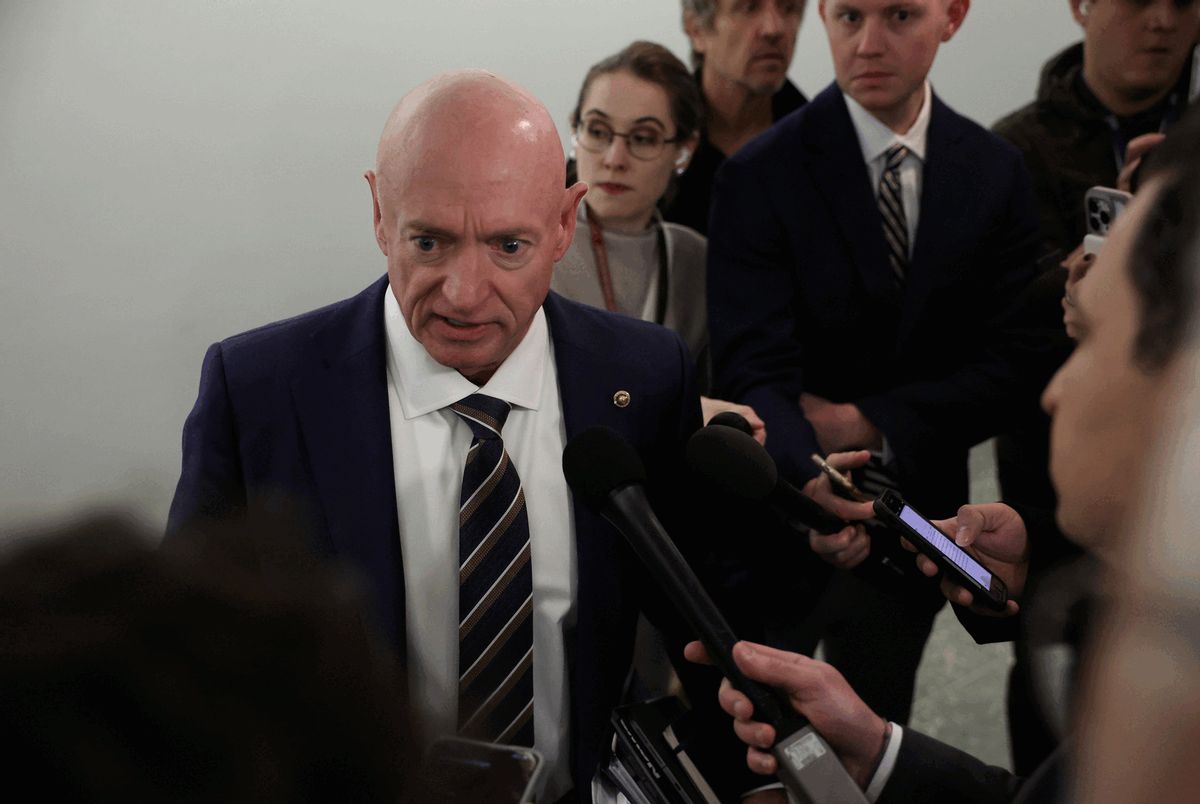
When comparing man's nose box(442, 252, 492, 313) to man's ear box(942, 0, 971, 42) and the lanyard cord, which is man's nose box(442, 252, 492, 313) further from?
man's ear box(942, 0, 971, 42)

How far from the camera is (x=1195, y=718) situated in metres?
0.53

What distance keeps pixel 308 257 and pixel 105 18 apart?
0.81 m

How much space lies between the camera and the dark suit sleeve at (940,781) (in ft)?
4.05

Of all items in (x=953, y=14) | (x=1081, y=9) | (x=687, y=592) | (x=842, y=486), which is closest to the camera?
(x=687, y=592)

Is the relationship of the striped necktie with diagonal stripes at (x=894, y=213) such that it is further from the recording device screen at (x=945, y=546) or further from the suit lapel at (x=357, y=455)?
the suit lapel at (x=357, y=455)

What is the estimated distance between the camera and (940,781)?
1.24 metres

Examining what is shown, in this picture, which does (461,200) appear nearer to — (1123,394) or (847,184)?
(1123,394)

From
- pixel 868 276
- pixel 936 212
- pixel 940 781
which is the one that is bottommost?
pixel 940 781

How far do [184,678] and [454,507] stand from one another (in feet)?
2.69

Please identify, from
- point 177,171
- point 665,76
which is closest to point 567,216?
point 665,76

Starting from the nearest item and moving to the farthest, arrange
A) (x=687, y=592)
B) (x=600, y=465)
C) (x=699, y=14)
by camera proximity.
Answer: (x=687, y=592) → (x=600, y=465) → (x=699, y=14)

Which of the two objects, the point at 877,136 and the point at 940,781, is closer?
the point at 940,781

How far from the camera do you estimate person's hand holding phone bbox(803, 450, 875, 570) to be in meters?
1.52

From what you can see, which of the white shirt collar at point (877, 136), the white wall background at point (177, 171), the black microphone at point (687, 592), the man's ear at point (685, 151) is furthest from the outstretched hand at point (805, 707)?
the white wall background at point (177, 171)
